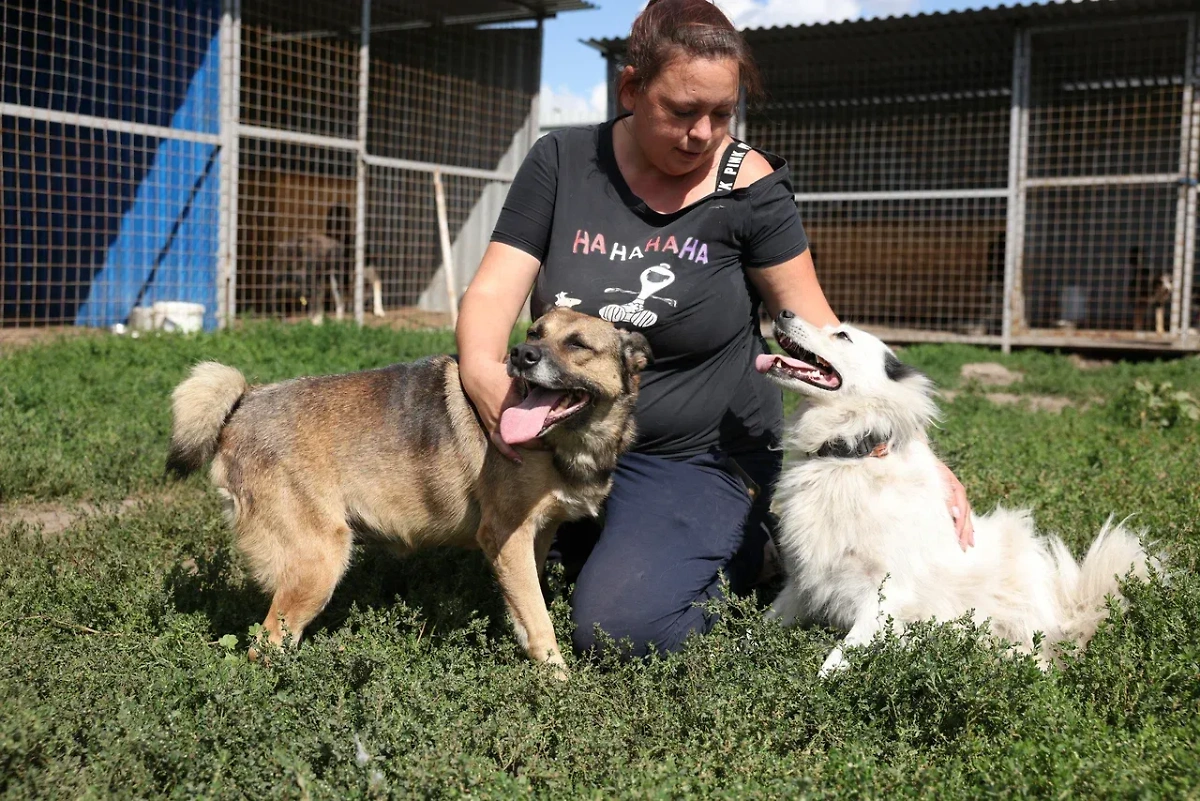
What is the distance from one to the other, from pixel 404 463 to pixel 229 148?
685 cm

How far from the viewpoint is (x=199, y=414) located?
3.23 metres

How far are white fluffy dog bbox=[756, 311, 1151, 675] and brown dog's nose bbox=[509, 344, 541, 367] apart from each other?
2.73ft

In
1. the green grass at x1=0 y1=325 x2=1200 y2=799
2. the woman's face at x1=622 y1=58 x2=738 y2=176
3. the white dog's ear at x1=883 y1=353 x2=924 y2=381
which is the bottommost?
the green grass at x1=0 y1=325 x2=1200 y2=799

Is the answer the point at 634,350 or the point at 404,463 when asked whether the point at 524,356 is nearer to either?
the point at 634,350

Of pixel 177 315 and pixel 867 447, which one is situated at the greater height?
pixel 177 315

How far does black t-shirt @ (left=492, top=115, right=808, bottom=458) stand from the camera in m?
3.38

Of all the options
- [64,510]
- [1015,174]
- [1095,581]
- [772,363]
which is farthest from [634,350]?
[1015,174]

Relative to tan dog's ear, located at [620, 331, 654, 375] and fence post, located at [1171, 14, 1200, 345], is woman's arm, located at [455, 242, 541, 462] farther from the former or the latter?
fence post, located at [1171, 14, 1200, 345]

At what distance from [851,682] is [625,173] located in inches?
74.1

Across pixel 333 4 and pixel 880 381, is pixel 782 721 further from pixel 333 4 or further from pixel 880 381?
pixel 333 4

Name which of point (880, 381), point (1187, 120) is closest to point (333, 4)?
point (1187, 120)

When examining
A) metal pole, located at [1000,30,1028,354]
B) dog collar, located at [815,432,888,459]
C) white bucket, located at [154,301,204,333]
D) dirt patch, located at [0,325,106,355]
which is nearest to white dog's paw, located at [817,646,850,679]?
dog collar, located at [815,432,888,459]

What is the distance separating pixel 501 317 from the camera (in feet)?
11.0

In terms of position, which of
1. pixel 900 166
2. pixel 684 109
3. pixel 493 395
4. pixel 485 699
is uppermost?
pixel 900 166
